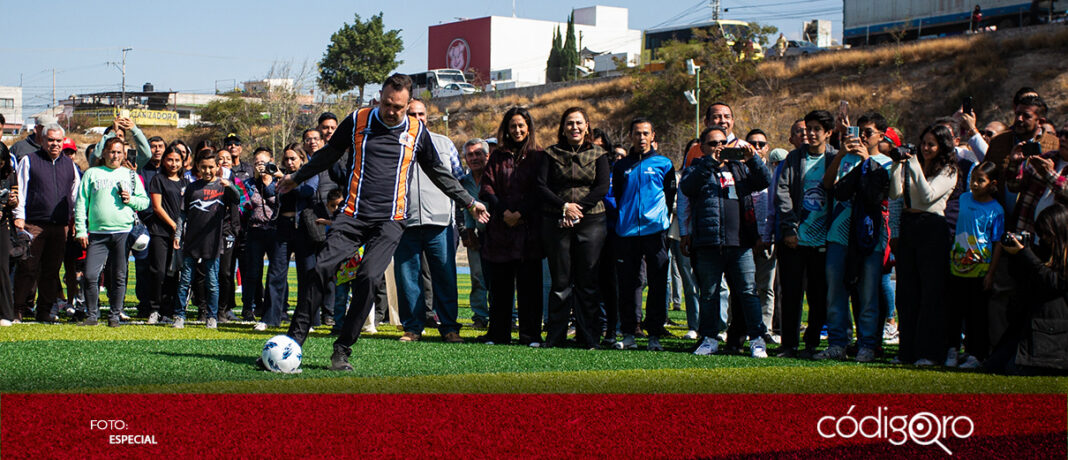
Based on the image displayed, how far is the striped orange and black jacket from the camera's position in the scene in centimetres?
728

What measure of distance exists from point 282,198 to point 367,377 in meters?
4.83

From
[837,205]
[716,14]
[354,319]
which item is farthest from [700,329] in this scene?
[716,14]

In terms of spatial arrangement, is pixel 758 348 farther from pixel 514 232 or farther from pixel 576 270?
pixel 514 232

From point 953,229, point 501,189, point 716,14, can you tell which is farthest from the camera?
point 716,14

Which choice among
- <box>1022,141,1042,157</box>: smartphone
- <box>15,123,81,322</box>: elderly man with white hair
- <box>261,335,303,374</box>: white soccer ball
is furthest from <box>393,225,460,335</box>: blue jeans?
<box>1022,141,1042,157</box>: smartphone

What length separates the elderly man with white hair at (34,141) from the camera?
37.8 feet

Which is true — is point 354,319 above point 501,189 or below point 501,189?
below

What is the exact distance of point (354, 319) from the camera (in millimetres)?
7051

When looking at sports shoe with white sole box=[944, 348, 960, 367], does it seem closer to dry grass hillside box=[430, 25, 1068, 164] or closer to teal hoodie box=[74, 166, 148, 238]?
teal hoodie box=[74, 166, 148, 238]

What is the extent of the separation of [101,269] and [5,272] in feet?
3.03

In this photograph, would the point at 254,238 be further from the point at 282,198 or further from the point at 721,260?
the point at 721,260

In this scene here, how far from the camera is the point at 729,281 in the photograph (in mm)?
9031

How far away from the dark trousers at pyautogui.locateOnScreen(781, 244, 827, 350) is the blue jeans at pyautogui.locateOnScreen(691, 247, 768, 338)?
0.80 feet

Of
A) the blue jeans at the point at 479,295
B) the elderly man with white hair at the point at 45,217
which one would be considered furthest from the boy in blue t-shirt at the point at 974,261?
the elderly man with white hair at the point at 45,217
